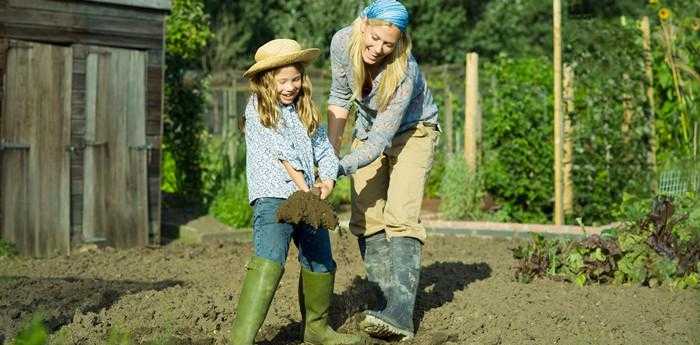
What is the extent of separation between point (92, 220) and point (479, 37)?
1904cm

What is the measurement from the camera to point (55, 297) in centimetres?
600

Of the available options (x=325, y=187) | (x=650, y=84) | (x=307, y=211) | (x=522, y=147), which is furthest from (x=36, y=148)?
(x=650, y=84)

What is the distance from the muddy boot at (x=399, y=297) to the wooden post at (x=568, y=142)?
19.5ft

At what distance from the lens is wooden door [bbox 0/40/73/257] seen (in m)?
8.80

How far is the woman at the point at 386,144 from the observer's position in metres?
5.10

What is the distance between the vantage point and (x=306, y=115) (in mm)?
4848

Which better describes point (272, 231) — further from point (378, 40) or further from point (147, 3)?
point (147, 3)

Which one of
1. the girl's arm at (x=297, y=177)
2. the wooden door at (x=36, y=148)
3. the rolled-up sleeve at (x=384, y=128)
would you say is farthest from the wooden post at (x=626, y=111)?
the girl's arm at (x=297, y=177)

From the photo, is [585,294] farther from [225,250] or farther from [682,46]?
[682,46]

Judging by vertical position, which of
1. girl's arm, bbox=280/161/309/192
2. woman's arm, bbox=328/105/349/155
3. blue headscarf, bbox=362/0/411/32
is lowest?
girl's arm, bbox=280/161/309/192

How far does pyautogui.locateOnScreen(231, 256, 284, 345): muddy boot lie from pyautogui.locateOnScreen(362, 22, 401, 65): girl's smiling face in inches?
42.1

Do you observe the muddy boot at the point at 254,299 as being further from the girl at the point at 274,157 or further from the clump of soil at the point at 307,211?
the clump of soil at the point at 307,211

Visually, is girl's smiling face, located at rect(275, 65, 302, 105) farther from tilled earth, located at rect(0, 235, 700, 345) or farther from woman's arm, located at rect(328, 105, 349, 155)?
tilled earth, located at rect(0, 235, 700, 345)

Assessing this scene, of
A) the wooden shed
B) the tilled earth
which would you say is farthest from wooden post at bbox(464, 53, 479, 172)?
the tilled earth
